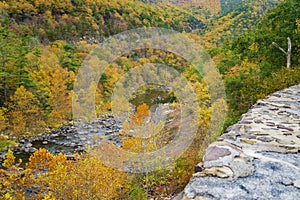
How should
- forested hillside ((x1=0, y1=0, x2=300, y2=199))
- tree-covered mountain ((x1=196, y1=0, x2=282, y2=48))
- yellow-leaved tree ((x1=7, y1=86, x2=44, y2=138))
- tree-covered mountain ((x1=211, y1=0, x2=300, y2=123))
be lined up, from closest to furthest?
tree-covered mountain ((x1=211, y1=0, x2=300, y2=123))
forested hillside ((x1=0, y1=0, x2=300, y2=199))
yellow-leaved tree ((x1=7, y1=86, x2=44, y2=138))
tree-covered mountain ((x1=196, y1=0, x2=282, y2=48))

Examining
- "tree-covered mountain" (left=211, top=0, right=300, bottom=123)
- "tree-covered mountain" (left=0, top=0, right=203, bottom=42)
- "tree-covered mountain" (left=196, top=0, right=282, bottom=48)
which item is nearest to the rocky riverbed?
"tree-covered mountain" (left=211, top=0, right=300, bottom=123)

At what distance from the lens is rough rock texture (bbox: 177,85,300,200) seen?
2.20 metres

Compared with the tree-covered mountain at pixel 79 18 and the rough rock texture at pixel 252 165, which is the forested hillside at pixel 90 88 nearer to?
the tree-covered mountain at pixel 79 18

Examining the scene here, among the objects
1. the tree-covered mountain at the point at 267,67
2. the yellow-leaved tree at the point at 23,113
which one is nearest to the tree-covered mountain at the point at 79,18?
the yellow-leaved tree at the point at 23,113

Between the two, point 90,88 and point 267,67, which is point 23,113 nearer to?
point 90,88

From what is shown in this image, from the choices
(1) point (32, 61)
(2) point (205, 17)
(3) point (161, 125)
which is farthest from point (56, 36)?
(2) point (205, 17)

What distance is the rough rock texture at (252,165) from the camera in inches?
86.7

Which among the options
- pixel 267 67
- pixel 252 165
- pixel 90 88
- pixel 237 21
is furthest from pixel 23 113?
pixel 237 21

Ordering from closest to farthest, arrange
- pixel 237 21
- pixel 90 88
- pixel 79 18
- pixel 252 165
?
pixel 252 165, pixel 90 88, pixel 79 18, pixel 237 21

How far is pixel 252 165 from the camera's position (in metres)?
2.55

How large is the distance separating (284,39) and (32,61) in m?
29.4

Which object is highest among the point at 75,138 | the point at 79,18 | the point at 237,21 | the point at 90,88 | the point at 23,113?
the point at 237,21

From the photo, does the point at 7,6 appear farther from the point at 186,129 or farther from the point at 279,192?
the point at 279,192

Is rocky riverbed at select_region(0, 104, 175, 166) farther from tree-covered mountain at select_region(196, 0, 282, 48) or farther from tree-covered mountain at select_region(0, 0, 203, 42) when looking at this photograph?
tree-covered mountain at select_region(196, 0, 282, 48)
